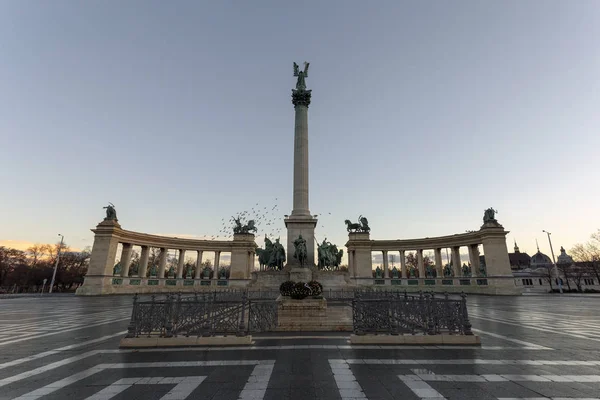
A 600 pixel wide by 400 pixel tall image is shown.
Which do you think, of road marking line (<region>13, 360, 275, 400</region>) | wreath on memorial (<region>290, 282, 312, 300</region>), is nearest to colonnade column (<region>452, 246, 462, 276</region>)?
wreath on memorial (<region>290, 282, 312, 300</region>)

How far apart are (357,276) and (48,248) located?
89.6m

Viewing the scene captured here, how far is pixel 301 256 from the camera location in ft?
106

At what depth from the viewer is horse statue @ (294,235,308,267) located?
32312 mm

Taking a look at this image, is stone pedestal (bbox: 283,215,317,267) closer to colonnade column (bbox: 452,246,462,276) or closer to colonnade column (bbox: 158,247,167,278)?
colonnade column (bbox: 158,247,167,278)

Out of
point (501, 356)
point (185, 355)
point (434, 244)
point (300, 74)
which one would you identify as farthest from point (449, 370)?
point (434, 244)

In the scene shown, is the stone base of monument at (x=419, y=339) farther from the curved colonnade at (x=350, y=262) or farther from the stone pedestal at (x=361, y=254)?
the stone pedestal at (x=361, y=254)

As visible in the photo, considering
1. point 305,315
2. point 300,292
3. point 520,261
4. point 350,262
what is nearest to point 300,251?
point 300,292

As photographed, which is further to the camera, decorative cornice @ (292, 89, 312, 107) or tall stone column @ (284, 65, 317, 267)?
decorative cornice @ (292, 89, 312, 107)

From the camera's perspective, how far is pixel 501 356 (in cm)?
875

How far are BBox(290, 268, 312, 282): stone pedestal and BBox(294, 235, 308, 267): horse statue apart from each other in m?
0.96

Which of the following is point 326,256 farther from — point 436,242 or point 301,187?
point 436,242

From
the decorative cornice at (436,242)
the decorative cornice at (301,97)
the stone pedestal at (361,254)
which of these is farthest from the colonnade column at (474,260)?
the decorative cornice at (301,97)

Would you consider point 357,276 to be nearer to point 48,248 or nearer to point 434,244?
point 434,244

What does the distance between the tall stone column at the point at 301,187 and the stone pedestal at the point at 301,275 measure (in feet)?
3.78
